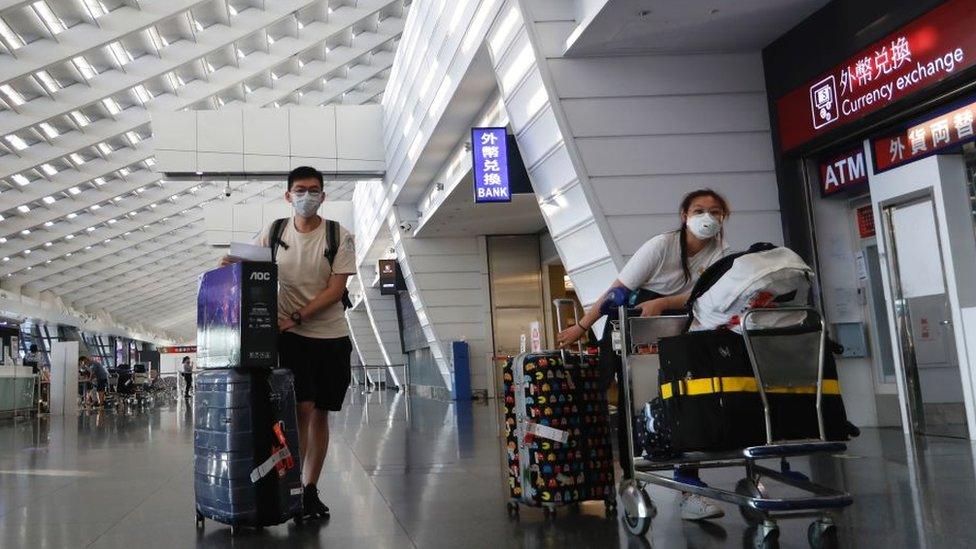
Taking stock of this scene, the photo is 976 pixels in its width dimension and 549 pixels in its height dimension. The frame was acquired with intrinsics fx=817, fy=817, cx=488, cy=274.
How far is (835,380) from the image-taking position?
9.60 ft

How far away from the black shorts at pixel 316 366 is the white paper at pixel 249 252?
457 millimetres

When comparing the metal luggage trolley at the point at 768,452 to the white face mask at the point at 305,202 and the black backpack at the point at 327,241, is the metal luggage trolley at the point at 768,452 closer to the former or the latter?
the black backpack at the point at 327,241

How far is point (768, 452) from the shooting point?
271 cm

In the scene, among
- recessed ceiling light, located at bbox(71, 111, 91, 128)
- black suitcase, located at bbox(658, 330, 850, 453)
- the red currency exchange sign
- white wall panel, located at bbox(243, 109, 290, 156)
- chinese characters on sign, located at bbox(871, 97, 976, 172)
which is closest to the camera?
black suitcase, located at bbox(658, 330, 850, 453)

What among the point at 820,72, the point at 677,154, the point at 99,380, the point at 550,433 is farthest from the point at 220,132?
the point at 550,433

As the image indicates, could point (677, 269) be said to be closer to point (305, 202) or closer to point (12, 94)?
point (305, 202)

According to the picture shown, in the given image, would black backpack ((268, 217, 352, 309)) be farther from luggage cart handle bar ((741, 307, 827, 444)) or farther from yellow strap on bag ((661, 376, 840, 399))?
luggage cart handle bar ((741, 307, 827, 444))

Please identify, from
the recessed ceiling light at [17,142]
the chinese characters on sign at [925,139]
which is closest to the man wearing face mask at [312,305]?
the chinese characters on sign at [925,139]

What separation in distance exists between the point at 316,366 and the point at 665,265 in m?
1.79

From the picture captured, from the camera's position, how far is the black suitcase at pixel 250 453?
3576mm

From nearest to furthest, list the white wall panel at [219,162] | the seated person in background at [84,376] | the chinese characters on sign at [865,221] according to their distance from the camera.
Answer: the chinese characters on sign at [865,221] < the white wall panel at [219,162] < the seated person in background at [84,376]

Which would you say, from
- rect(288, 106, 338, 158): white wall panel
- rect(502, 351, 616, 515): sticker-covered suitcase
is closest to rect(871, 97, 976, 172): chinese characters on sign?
rect(502, 351, 616, 515): sticker-covered suitcase

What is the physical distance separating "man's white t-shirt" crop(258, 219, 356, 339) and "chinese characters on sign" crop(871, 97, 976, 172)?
15.5ft

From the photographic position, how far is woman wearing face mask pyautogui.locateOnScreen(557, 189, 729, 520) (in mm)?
3490
